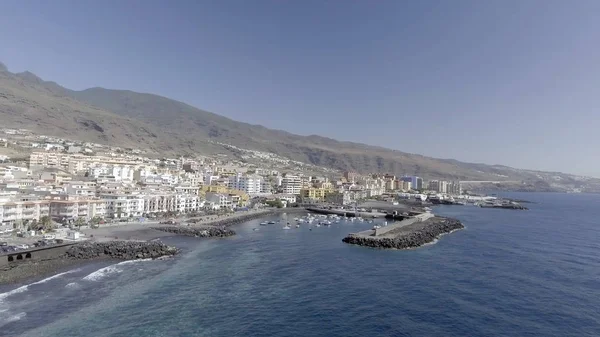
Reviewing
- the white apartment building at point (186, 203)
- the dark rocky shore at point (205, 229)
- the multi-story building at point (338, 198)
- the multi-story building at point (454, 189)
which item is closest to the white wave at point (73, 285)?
the dark rocky shore at point (205, 229)

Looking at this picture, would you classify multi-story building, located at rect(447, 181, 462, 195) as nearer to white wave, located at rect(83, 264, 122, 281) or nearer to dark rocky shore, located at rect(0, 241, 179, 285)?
dark rocky shore, located at rect(0, 241, 179, 285)

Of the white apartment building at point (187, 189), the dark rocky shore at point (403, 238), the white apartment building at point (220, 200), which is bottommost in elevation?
the dark rocky shore at point (403, 238)

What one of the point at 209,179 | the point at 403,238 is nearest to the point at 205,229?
the point at 403,238

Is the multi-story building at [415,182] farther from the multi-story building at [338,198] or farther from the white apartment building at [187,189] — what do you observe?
A: the white apartment building at [187,189]

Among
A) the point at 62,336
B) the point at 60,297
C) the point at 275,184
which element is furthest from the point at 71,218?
the point at 275,184

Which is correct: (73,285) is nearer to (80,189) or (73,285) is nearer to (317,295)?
(317,295)

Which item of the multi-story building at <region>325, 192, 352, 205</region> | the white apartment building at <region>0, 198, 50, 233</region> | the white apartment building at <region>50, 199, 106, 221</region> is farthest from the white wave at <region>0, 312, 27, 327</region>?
the multi-story building at <region>325, 192, 352, 205</region>

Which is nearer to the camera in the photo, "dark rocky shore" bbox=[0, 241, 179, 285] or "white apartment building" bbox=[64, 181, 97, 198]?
"dark rocky shore" bbox=[0, 241, 179, 285]
